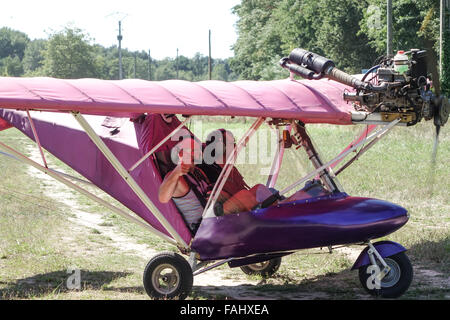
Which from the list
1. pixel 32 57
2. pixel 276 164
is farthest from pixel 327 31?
pixel 32 57

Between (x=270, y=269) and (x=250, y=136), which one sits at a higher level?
(x=250, y=136)

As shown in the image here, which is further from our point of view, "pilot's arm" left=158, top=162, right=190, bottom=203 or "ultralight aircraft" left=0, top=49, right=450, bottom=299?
"pilot's arm" left=158, top=162, right=190, bottom=203

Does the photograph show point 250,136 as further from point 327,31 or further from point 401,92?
point 327,31

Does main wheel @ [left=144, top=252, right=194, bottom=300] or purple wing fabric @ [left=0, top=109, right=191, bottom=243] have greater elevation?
purple wing fabric @ [left=0, top=109, right=191, bottom=243]

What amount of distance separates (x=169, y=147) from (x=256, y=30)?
63.4 metres

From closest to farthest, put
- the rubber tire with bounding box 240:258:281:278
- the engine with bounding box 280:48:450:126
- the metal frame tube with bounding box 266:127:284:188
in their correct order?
the engine with bounding box 280:48:450:126, the metal frame tube with bounding box 266:127:284:188, the rubber tire with bounding box 240:258:281:278

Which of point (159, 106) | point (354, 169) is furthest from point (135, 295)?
point (354, 169)

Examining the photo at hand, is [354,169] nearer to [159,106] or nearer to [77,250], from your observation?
[77,250]

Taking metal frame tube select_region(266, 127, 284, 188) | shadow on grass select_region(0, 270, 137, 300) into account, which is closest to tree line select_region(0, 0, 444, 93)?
metal frame tube select_region(266, 127, 284, 188)

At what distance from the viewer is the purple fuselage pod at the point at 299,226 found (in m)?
7.11

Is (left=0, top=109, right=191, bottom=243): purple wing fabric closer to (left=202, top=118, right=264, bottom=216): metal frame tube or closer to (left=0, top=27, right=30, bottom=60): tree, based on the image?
(left=202, top=118, right=264, bottom=216): metal frame tube

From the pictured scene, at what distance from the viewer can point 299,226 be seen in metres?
7.21

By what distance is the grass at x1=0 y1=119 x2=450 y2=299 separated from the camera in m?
7.96

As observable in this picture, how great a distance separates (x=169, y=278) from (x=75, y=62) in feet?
358
